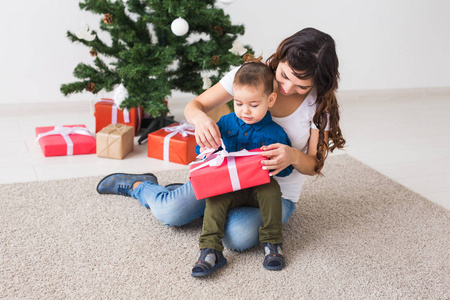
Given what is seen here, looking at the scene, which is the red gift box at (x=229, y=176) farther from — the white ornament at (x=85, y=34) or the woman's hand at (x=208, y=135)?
the white ornament at (x=85, y=34)

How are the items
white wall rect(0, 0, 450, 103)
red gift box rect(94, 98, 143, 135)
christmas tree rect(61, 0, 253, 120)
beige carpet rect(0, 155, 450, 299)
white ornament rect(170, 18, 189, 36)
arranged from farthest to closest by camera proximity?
white wall rect(0, 0, 450, 103) → red gift box rect(94, 98, 143, 135) → christmas tree rect(61, 0, 253, 120) → white ornament rect(170, 18, 189, 36) → beige carpet rect(0, 155, 450, 299)

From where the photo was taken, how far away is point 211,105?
5.40 feet

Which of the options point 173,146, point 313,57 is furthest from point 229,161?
point 173,146

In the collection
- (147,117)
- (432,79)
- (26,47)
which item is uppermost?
(26,47)

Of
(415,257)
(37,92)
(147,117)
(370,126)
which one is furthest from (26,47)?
(415,257)

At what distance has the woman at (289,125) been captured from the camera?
1395 millimetres

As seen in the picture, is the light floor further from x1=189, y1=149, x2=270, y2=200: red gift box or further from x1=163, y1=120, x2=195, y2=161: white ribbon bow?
x1=189, y1=149, x2=270, y2=200: red gift box

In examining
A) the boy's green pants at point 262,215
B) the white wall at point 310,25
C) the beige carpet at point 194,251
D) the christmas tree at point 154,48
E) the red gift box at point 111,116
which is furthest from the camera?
the white wall at point 310,25

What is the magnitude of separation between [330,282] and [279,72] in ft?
2.11

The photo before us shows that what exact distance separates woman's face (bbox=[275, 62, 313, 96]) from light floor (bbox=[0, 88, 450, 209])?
99 cm

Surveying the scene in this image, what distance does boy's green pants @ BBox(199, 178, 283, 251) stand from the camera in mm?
1478

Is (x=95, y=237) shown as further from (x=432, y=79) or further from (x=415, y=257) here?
(x=432, y=79)

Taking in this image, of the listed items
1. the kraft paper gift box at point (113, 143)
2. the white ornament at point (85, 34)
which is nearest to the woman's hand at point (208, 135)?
the kraft paper gift box at point (113, 143)

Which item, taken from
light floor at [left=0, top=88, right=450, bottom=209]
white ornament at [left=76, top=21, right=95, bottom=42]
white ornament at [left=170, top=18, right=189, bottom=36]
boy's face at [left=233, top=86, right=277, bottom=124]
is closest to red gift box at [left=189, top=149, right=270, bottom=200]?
boy's face at [left=233, top=86, right=277, bottom=124]
